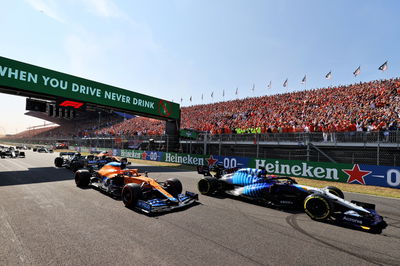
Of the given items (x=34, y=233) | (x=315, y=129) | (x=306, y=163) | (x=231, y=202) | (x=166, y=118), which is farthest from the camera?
(x=166, y=118)

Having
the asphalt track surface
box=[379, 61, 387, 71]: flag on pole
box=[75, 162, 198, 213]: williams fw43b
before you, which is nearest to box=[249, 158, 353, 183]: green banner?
the asphalt track surface

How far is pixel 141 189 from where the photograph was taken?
6672mm

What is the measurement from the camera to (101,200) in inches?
286

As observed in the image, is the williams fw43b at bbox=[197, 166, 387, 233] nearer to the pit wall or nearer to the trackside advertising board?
the pit wall

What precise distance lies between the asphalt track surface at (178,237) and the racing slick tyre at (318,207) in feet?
0.74

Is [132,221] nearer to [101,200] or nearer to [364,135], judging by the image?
[101,200]

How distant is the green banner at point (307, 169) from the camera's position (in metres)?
13.4

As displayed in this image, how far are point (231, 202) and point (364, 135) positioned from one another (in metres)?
12.0

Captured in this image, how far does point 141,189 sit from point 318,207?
4800mm

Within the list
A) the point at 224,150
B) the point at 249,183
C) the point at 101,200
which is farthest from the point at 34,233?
the point at 224,150

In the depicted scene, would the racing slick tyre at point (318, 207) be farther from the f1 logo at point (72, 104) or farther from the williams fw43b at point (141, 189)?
the f1 logo at point (72, 104)

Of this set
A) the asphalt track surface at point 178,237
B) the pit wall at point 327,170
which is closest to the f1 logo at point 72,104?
the pit wall at point 327,170

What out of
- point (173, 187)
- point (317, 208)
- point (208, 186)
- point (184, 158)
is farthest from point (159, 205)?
point (184, 158)

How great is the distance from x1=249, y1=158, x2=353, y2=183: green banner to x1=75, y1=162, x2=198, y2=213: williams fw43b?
9.95 metres
